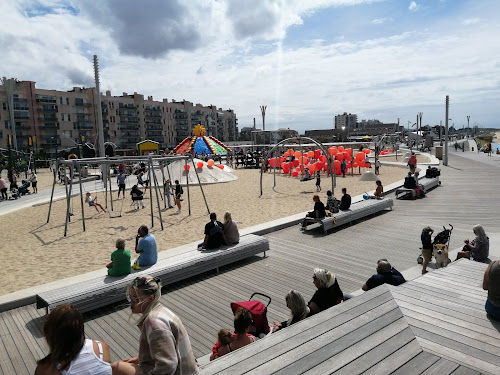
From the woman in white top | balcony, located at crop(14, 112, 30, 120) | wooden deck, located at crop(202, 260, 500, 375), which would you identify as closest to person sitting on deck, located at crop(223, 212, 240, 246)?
wooden deck, located at crop(202, 260, 500, 375)

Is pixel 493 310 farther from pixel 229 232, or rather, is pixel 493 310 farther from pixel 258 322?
pixel 229 232

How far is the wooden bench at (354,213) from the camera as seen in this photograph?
10.6 meters

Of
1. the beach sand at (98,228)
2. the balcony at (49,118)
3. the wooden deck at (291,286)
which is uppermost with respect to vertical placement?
the balcony at (49,118)

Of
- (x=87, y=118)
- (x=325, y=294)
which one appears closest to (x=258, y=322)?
(x=325, y=294)

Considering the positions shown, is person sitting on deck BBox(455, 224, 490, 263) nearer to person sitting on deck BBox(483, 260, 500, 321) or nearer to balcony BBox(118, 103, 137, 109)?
person sitting on deck BBox(483, 260, 500, 321)

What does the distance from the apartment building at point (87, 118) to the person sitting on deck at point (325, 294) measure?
53236 mm

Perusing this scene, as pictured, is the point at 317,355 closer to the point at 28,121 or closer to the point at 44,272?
the point at 44,272

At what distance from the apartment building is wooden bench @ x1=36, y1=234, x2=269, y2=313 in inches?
1957

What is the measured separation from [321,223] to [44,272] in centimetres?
710

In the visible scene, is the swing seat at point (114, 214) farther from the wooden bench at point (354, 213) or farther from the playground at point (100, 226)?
the wooden bench at point (354, 213)

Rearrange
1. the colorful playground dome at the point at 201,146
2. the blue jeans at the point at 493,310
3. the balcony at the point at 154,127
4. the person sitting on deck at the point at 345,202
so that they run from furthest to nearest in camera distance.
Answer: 1. the balcony at the point at 154,127
2. the colorful playground dome at the point at 201,146
3. the person sitting on deck at the point at 345,202
4. the blue jeans at the point at 493,310

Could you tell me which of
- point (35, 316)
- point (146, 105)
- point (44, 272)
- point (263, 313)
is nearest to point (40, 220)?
point (44, 272)

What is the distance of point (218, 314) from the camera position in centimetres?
593

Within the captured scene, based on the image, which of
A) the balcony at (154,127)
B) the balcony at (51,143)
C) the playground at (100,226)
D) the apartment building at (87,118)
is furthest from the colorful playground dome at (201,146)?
the balcony at (154,127)
